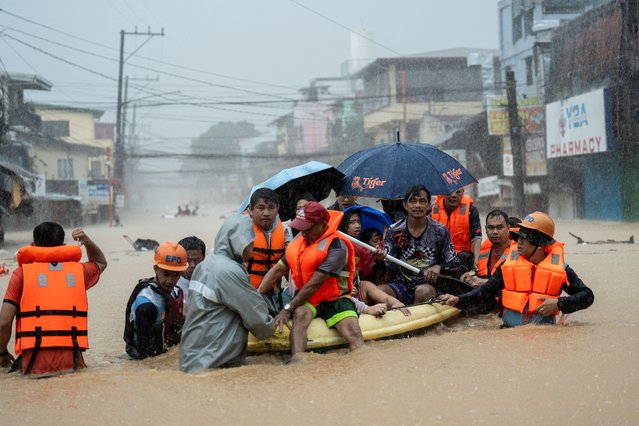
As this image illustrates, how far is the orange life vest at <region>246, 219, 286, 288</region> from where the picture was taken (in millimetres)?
6855

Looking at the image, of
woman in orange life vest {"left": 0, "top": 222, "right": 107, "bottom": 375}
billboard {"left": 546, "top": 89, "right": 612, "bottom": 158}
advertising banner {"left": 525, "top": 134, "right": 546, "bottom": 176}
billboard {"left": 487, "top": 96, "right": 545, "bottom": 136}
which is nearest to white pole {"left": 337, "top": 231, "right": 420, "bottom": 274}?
woman in orange life vest {"left": 0, "top": 222, "right": 107, "bottom": 375}

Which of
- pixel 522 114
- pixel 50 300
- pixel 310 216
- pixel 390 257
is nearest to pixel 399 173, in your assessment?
pixel 390 257

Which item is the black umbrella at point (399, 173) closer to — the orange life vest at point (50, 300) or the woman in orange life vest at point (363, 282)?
the woman in orange life vest at point (363, 282)

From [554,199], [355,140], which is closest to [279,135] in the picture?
[355,140]

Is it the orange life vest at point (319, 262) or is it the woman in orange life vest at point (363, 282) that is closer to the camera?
the orange life vest at point (319, 262)

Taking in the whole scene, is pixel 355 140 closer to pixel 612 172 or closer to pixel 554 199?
pixel 554 199

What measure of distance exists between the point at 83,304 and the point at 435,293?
3.37 metres

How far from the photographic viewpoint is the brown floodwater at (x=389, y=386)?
4.67 metres

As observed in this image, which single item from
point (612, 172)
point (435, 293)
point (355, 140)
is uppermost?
point (355, 140)

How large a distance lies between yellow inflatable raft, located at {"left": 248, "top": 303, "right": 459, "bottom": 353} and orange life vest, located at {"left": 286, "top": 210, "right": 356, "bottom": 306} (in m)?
0.27

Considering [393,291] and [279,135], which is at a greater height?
[279,135]

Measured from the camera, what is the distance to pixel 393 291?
7.77 metres

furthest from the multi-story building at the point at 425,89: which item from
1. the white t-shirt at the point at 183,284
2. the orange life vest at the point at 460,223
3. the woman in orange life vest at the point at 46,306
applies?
the woman in orange life vest at the point at 46,306

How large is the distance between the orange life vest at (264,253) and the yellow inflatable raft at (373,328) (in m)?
0.58
